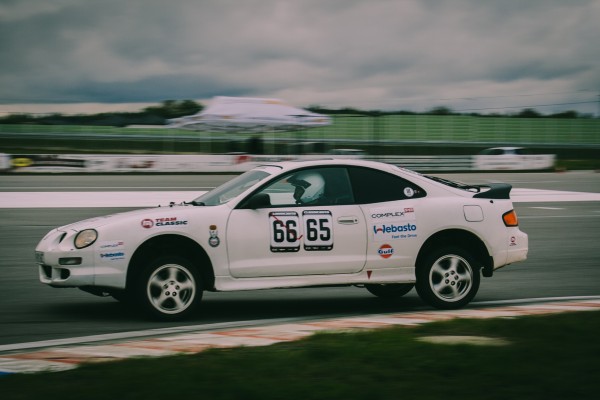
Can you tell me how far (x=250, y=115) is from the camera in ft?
117


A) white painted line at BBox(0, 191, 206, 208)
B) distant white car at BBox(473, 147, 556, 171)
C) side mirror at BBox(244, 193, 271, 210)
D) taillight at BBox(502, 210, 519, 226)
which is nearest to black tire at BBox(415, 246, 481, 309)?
taillight at BBox(502, 210, 519, 226)

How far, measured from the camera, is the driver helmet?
766 cm

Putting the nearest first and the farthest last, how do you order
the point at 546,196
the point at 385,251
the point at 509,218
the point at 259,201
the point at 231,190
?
the point at 259,201 → the point at 385,251 → the point at 231,190 → the point at 509,218 → the point at 546,196

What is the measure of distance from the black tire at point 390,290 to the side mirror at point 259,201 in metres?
1.98

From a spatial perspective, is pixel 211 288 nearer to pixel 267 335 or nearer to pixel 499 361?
pixel 267 335

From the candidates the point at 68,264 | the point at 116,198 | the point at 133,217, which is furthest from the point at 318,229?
the point at 116,198

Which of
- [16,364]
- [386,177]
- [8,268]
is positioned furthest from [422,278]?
[8,268]

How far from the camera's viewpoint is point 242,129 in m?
37.9

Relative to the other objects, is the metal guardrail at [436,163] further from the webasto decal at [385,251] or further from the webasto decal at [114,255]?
the webasto decal at [114,255]

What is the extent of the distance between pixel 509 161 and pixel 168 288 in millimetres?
36678

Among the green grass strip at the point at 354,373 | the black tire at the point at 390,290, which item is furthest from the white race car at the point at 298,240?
the green grass strip at the point at 354,373

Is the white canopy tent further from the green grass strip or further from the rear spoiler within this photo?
the green grass strip

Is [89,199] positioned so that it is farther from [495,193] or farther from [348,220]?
[495,193]

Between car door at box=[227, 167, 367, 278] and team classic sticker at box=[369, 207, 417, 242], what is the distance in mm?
141
